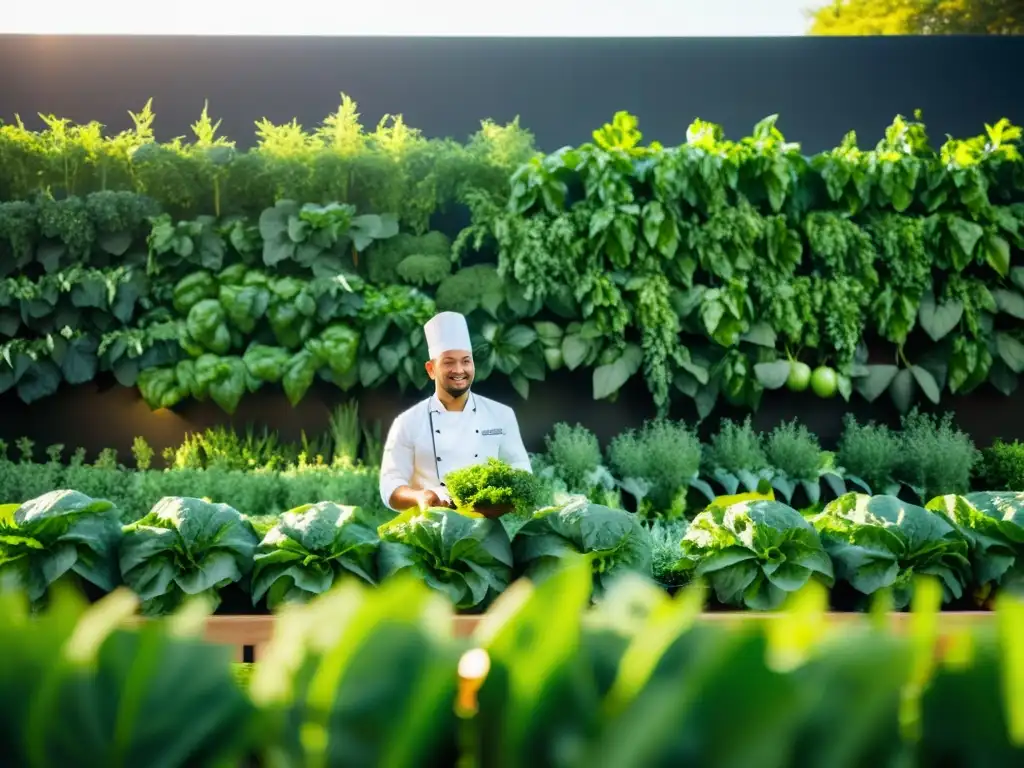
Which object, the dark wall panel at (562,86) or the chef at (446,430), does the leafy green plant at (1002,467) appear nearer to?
the dark wall panel at (562,86)

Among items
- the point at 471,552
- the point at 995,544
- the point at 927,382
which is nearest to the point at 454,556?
the point at 471,552

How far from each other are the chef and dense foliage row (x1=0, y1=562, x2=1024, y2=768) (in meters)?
3.19

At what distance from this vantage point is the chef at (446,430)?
3.73m

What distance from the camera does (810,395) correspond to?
5.10 metres

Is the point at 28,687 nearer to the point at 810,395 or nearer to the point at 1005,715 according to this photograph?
the point at 1005,715

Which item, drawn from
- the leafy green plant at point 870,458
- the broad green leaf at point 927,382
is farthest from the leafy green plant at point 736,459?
the broad green leaf at point 927,382

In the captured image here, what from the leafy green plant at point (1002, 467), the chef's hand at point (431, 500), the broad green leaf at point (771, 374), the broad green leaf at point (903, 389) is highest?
the chef's hand at point (431, 500)

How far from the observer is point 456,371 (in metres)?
3.66

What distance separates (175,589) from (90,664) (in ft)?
4.74

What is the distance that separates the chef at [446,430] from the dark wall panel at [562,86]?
1.19 meters

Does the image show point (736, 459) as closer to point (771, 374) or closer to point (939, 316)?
point (771, 374)

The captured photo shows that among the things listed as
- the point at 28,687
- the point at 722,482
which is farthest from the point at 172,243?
the point at 28,687

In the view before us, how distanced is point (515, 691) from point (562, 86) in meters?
5.35

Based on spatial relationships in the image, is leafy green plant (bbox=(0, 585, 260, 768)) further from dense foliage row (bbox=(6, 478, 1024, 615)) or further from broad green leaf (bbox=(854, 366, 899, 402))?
broad green leaf (bbox=(854, 366, 899, 402))
